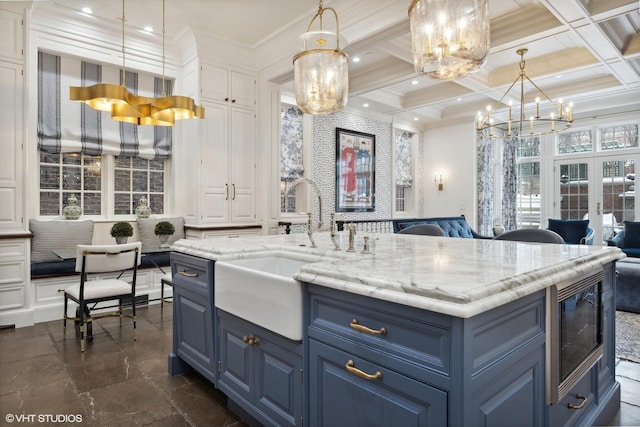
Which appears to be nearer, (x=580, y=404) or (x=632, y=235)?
(x=580, y=404)

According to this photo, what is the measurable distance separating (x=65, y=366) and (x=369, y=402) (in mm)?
2525

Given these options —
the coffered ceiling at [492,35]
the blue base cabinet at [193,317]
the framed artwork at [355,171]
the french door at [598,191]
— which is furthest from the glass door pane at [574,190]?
the blue base cabinet at [193,317]

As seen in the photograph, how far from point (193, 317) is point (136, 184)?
3.46 m

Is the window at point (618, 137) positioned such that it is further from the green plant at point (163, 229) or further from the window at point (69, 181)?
the window at point (69, 181)

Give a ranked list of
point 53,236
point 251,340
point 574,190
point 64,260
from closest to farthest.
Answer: point 251,340
point 64,260
point 53,236
point 574,190

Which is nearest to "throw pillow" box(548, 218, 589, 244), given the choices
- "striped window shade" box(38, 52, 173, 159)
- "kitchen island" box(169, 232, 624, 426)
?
"kitchen island" box(169, 232, 624, 426)

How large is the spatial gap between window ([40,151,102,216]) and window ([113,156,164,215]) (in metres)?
0.22

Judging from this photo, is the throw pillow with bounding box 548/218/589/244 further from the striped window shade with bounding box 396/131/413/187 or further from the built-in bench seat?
the built-in bench seat

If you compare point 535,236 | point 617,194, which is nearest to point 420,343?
point 535,236

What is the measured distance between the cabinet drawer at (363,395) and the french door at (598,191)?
821cm

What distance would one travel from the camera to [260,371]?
5.90 ft

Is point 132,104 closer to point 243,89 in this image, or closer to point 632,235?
point 243,89

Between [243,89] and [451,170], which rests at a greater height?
[243,89]

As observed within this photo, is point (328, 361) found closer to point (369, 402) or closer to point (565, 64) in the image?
point (369, 402)
